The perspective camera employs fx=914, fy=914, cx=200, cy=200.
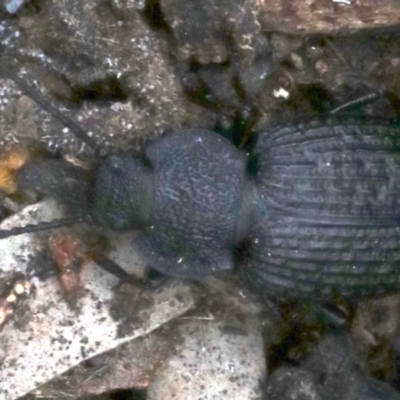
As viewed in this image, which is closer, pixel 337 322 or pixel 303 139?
pixel 303 139

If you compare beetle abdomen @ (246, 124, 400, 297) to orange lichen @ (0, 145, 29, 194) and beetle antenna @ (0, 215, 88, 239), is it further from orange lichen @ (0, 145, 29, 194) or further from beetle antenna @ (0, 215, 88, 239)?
orange lichen @ (0, 145, 29, 194)

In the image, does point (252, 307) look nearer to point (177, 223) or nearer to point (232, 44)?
point (177, 223)

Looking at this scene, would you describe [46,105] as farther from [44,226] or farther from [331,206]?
[331,206]

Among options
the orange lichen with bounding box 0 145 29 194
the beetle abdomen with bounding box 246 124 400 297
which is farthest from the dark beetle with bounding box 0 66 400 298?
the orange lichen with bounding box 0 145 29 194

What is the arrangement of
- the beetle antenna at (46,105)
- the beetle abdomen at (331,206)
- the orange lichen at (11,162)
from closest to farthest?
the beetle abdomen at (331,206) < the beetle antenna at (46,105) < the orange lichen at (11,162)

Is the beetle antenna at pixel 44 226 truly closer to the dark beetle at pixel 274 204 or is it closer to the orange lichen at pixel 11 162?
the dark beetle at pixel 274 204

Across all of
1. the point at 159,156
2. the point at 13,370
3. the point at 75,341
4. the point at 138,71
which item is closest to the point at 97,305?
the point at 75,341

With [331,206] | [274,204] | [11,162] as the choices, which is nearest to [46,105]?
[11,162]

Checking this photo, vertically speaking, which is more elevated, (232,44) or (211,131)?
(232,44)

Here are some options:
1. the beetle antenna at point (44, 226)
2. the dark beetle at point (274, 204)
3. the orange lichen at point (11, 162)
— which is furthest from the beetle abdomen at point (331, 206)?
the orange lichen at point (11, 162)

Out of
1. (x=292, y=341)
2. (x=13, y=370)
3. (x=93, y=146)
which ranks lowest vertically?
(x=292, y=341)
